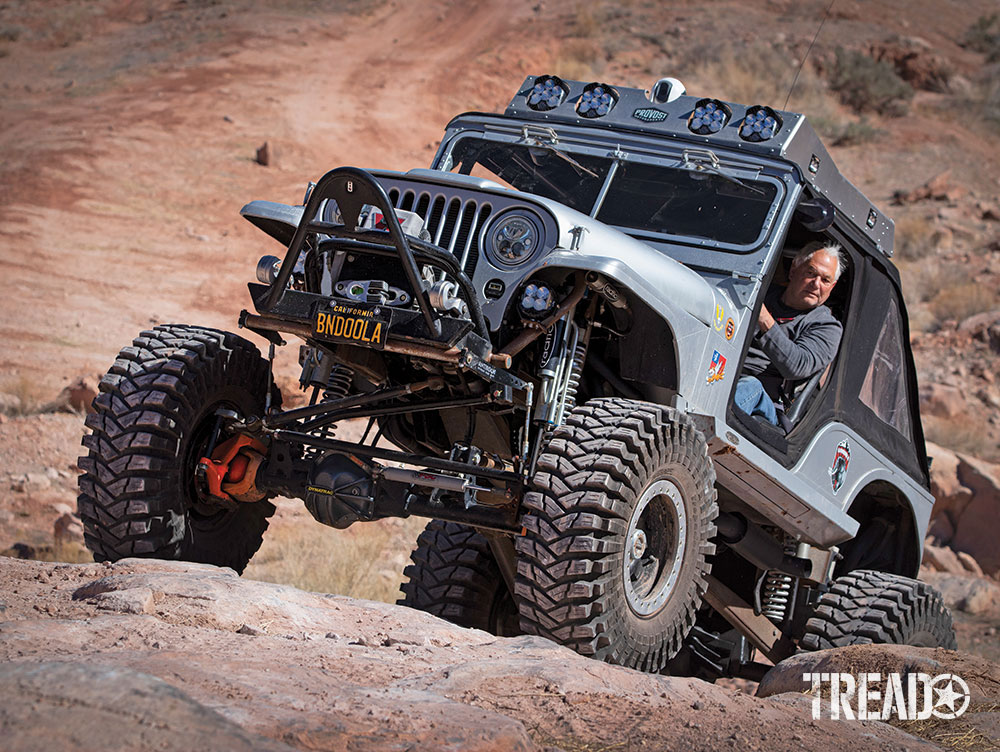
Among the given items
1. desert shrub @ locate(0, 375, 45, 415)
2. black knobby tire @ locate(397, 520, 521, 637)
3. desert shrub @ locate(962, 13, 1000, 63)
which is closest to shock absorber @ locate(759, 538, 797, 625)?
black knobby tire @ locate(397, 520, 521, 637)

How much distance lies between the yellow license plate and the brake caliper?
1021 mm

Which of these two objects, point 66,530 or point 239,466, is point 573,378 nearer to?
point 239,466

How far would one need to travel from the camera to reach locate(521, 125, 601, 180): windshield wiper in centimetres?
670

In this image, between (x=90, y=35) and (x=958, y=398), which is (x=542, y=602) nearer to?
(x=958, y=398)

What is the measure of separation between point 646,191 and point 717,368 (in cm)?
134

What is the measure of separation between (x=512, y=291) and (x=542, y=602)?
4.16ft

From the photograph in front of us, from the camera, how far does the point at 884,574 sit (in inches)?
288

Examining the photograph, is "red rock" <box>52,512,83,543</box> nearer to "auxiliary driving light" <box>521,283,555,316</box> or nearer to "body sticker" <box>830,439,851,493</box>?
"auxiliary driving light" <box>521,283,555,316</box>

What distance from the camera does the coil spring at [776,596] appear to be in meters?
7.17

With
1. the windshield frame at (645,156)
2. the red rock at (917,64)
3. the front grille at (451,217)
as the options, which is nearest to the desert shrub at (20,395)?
the windshield frame at (645,156)

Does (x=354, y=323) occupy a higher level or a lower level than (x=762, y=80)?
lower

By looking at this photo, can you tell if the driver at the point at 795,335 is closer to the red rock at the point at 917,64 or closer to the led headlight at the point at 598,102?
the led headlight at the point at 598,102

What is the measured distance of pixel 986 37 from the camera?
32.1 m

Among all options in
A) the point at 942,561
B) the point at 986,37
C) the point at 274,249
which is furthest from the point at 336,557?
the point at 986,37
